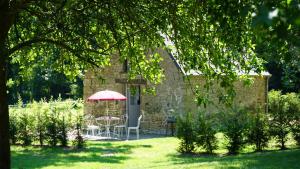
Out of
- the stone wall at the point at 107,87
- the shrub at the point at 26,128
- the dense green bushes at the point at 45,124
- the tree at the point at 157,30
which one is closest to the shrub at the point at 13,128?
the dense green bushes at the point at 45,124

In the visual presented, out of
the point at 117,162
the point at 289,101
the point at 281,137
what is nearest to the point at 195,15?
the point at 117,162

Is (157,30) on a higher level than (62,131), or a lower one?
higher

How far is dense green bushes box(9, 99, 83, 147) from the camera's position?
17344 millimetres

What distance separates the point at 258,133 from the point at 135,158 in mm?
4246

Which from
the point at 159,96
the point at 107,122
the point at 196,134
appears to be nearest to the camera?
the point at 196,134

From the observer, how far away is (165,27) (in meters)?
7.27

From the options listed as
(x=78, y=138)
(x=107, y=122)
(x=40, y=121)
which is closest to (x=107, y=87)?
(x=107, y=122)

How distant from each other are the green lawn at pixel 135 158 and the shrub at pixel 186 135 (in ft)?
1.21

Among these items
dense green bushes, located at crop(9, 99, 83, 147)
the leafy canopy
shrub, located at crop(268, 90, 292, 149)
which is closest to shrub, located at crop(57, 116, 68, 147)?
dense green bushes, located at crop(9, 99, 83, 147)

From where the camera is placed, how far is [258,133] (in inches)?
608

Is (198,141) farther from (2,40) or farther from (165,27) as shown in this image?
(2,40)

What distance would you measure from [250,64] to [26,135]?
12.9 m

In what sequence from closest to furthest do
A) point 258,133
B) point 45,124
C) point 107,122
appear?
1. point 258,133
2. point 45,124
3. point 107,122

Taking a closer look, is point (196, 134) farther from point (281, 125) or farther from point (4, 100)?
point (4, 100)
